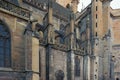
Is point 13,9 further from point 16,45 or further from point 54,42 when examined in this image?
point 54,42

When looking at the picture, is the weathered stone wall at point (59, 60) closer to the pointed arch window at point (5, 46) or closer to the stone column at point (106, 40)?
the stone column at point (106, 40)

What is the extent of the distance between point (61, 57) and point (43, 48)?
11.7 ft

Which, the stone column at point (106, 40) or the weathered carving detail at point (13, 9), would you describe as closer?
the weathered carving detail at point (13, 9)

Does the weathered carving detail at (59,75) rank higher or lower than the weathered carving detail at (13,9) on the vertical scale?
lower

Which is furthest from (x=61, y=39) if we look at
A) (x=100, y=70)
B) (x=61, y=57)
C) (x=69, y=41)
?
(x=100, y=70)

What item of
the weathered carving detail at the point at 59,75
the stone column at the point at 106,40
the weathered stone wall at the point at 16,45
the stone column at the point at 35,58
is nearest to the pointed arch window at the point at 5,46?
the weathered stone wall at the point at 16,45

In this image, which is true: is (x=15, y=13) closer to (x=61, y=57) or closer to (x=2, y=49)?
(x=2, y=49)

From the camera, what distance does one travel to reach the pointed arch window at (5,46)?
17578 millimetres

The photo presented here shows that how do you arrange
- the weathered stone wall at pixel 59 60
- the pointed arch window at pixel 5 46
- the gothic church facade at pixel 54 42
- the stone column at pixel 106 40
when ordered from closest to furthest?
1. the pointed arch window at pixel 5 46
2. the gothic church facade at pixel 54 42
3. the weathered stone wall at pixel 59 60
4. the stone column at pixel 106 40

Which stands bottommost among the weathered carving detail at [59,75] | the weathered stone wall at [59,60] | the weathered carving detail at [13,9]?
the weathered carving detail at [59,75]

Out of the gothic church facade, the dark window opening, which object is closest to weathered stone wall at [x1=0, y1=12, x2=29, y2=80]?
the gothic church facade

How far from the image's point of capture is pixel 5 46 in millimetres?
17828

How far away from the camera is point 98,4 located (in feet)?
130

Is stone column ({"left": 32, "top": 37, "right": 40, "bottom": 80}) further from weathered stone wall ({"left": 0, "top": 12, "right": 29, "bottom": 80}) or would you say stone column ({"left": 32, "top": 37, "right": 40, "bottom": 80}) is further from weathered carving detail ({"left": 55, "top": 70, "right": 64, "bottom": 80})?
weathered carving detail ({"left": 55, "top": 70, "right": 64, "bottom": 80})
